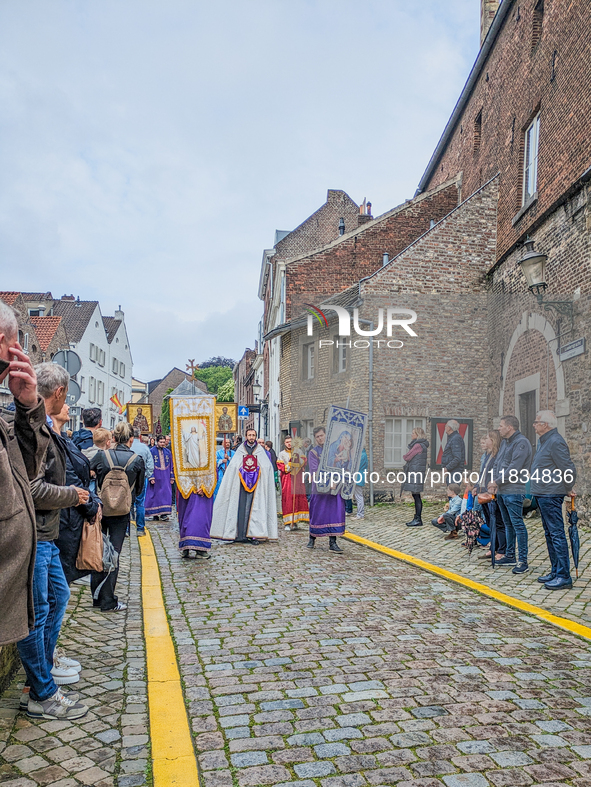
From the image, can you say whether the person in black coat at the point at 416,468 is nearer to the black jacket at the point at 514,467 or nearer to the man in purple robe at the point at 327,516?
the man in purple robe at the point at 327,516

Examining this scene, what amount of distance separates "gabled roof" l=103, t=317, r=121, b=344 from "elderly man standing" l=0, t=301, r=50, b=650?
5708cm

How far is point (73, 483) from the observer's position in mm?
4445

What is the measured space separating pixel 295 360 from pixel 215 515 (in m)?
7.51

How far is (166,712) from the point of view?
11.8ft

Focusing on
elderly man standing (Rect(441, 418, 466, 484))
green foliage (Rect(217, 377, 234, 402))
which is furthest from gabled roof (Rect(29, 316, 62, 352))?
green foliage (Rect(217, 377, 234, 402))

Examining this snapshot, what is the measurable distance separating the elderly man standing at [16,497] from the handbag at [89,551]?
2198mm

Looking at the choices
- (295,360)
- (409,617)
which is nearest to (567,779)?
(409,617)

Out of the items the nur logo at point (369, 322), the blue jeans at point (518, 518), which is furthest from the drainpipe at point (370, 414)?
the blue jeans at point (518, 518)

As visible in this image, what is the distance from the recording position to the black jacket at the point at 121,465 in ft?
20.7

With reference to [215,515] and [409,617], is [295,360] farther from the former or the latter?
[409,617]

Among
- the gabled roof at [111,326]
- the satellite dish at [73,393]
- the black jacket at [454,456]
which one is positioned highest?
the gabled roof at [111,326]

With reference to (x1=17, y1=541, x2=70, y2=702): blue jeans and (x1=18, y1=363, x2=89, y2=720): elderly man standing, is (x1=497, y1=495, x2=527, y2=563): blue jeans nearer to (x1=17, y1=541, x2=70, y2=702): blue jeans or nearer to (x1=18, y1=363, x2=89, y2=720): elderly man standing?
(x1=18, y1=363, x2=89, y2=720): elderly man standing

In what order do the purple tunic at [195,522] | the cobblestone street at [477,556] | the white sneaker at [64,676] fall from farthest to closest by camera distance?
the purple tunic at [195,522] → the cobblestone street at [477,556] → the white sneaker at [64,676]

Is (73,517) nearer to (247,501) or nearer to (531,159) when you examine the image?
(247,501)
